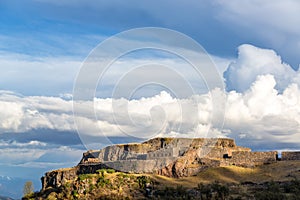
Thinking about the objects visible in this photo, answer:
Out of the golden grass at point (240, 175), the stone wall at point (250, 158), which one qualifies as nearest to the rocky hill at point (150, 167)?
the stone wall at point (250, 158)

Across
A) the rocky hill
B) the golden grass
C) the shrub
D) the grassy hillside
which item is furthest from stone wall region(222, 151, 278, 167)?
the shrub

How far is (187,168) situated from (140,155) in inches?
326

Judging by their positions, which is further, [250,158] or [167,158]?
[250,158]

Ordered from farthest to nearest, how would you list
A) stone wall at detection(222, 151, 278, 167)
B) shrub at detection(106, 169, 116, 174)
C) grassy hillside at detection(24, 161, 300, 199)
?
stone wall at detection(222, 151, 278, 167), shrub at detection(106, 169, 116, 174), grassy hillside at detection(24, 161, 300, 199)

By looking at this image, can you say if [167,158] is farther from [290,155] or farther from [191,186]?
[290,155]

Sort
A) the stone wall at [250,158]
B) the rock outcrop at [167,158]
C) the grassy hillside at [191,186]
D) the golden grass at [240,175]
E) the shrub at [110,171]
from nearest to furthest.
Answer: the grassy hillside at [191,186] → the golden grass at [240,175] → the shrub at [110,171] → the rock outcrop at [167,158] → the stone wall at [250,158]

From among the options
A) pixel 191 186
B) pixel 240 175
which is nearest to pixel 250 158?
pixel 240 175

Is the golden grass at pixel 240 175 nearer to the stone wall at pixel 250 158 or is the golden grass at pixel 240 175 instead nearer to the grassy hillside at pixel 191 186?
the grassy hillside at pixel 191 186

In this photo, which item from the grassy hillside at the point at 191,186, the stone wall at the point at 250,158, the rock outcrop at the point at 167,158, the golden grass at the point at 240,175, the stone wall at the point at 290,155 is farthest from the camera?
the stone wall at the point at 290,155

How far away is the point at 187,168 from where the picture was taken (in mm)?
71875

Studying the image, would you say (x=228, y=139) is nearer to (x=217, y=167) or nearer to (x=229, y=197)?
(x=217, y=167)

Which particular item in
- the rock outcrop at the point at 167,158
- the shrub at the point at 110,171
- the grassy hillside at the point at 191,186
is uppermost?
the rock outcrop at the point at 167,158

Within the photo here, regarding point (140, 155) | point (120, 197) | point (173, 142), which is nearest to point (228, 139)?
point (173, 142)

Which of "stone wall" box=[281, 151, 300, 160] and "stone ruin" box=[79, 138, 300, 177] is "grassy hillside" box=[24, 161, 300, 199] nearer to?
"stone ruin" box=[79, 138, 300, 177]
